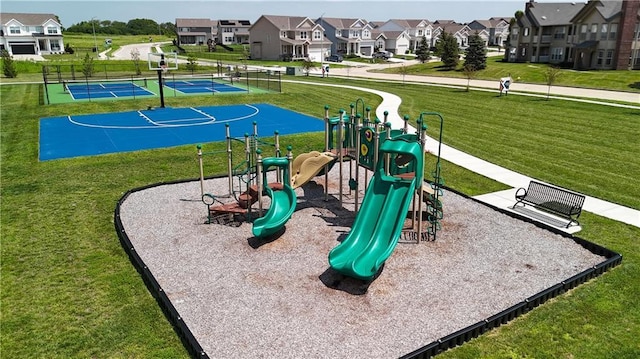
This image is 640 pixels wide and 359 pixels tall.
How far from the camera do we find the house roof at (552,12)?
71.9m

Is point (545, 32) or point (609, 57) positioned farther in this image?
point (545, 32)

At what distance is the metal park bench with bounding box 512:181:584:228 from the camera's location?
13.6 m

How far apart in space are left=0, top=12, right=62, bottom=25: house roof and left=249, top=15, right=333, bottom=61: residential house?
43908mm

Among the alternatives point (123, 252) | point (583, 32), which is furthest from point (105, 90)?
point (583, 32)

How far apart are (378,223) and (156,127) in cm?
1927

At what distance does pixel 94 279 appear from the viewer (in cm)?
1062

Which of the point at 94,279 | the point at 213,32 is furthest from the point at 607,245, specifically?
the point at 213,32

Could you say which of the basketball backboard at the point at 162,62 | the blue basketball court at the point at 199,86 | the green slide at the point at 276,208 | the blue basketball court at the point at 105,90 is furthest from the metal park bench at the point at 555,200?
the blue basketball court at the point at 105,90

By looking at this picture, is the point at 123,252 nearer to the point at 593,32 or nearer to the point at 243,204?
the point at 243,204

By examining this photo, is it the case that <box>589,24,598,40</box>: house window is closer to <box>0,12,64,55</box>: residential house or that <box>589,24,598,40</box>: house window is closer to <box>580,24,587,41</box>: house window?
<box>580,24,587,41</box>: house window

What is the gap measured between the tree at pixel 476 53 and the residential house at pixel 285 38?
27999 millimetres

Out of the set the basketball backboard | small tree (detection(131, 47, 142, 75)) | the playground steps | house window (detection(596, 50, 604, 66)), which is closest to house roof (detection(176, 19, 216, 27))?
small tree (detection(131, 47, 142, 75))

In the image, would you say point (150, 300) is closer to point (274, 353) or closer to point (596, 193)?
point (274, 353)

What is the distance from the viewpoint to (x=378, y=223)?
36.1 feet
